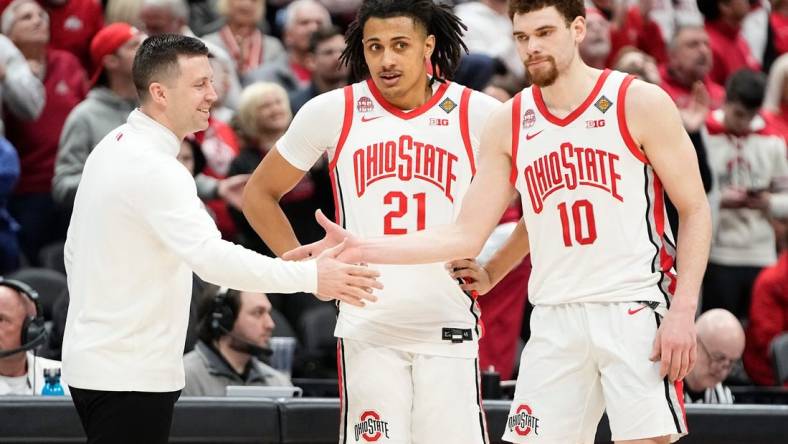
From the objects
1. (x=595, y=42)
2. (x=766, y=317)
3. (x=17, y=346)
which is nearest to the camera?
(x=17, y=346)

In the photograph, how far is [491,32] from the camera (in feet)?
35.5

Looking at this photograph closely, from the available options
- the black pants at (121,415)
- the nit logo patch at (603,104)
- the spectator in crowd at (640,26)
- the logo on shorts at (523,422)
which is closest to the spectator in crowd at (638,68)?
the spectator in crowd at (640,26)

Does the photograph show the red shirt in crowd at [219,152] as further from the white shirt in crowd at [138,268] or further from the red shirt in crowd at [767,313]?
the white shirt in crowd at [138,268]

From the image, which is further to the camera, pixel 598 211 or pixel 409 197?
pixel 409 197

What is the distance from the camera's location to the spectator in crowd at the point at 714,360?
7.51 m

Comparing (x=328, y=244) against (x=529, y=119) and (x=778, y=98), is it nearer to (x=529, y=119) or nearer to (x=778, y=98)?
(x=529, y=119)

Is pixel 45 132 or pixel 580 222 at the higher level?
pixel 45 132

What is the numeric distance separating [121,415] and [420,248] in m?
1.26

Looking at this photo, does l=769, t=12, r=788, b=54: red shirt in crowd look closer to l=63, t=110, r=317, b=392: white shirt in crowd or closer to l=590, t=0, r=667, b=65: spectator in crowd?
l=590, t=0, r=667, b=65: spectator in crowd

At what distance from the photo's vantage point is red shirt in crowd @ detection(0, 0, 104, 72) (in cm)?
1030

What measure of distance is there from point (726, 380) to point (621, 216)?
381cm

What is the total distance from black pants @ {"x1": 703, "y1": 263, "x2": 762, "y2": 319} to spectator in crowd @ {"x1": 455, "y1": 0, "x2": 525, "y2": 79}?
2184 mm

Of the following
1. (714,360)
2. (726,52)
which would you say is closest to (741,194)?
(714,360)

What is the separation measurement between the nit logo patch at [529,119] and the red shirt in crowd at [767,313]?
14.7 feet
